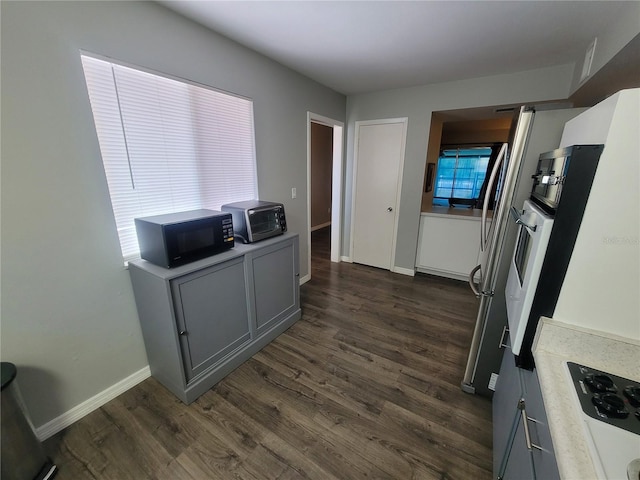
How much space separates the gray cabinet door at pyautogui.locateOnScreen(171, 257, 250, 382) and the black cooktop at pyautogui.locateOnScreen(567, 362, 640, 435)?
182cm

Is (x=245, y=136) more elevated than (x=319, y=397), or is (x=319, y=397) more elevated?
(x=245, y=136)

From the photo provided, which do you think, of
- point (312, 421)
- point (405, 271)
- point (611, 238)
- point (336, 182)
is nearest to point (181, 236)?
point (312, 421)

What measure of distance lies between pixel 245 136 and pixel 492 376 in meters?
2.72

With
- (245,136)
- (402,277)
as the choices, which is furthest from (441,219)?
(245,136)

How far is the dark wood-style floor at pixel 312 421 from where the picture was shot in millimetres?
1384

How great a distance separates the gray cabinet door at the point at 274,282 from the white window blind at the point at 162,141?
2.19ft

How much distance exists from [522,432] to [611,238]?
738 mm

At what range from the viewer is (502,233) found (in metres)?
1.52

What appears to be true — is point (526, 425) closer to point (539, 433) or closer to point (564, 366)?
point (539, 433)

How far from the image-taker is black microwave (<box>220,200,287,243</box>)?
6.93 ft

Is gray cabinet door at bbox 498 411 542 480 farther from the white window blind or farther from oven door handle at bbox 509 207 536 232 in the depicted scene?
the white window blind

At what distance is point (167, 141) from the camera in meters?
1.87

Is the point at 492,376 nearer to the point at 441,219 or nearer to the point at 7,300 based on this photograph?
the point at 441,219

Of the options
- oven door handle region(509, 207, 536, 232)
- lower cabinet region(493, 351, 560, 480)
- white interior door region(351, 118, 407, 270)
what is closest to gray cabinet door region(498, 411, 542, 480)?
lower cabinet region(493, 351, 560, 480)
